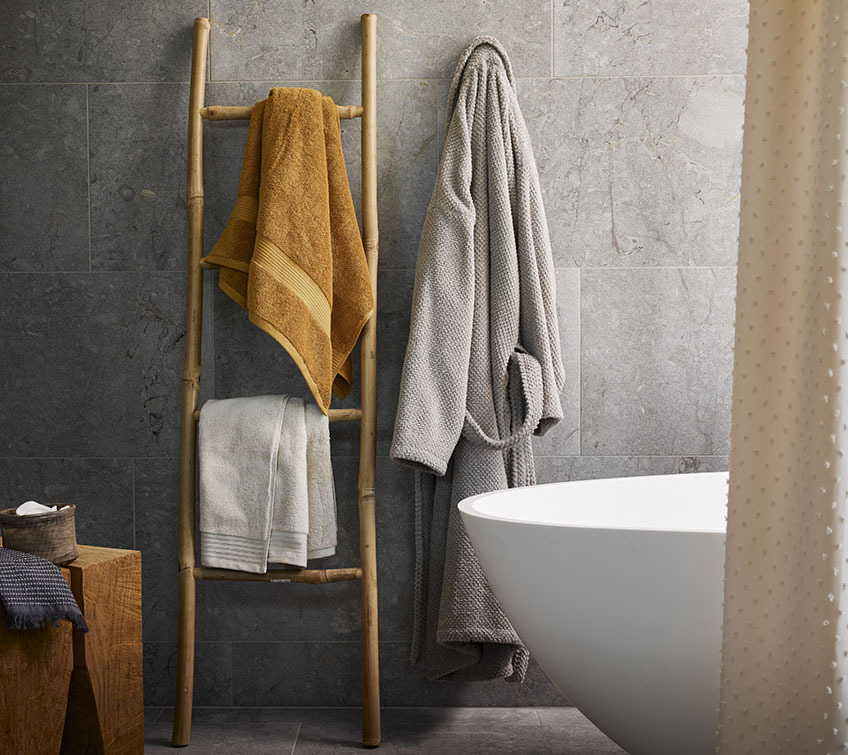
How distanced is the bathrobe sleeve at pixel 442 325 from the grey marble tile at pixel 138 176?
65cm

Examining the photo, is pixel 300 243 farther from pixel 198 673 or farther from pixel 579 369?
pixel 198 673

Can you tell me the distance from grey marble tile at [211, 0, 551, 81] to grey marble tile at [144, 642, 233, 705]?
1435 mm

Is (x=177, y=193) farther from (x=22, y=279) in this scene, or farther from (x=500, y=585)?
(x=500, y=585)

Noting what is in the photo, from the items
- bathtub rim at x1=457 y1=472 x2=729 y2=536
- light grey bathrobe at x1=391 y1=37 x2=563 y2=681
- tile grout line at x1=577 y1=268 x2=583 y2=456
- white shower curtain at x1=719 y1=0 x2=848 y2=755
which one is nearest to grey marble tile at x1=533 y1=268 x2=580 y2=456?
tile grout line at x1=577 y1=268 x2=583 y2=456

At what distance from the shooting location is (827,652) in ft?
2.21

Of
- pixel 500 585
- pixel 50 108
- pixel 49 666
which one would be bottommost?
pixel 49 666

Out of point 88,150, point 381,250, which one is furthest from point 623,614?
point 88,150

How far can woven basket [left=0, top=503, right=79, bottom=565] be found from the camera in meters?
1.32

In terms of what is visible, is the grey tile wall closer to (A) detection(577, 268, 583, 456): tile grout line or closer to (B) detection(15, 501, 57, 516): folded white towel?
(A) detection(577, 268, 583, 456): tile grout line

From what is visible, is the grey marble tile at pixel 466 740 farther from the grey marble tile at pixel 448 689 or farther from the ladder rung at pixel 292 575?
the ladder rung at pixel 292 575

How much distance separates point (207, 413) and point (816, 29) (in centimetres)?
145

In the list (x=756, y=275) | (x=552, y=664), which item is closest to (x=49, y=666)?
(x=552, y=664)

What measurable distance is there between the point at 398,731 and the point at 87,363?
3.83ft

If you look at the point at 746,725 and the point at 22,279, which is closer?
the point at 746,725
